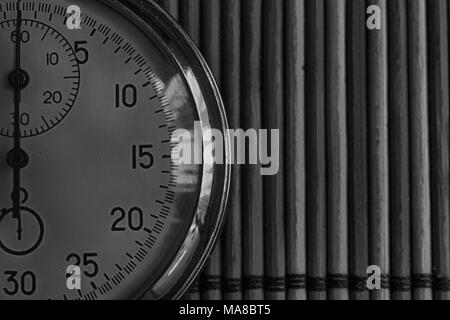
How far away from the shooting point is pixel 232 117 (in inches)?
30.7

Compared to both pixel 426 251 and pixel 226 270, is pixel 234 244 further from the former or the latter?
pixel 426 251

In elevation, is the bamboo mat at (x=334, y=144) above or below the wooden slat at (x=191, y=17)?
below

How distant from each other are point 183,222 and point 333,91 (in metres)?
0.21

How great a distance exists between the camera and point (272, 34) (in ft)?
2.56

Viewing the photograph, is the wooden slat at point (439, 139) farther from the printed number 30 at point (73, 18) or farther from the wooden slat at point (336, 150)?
the printed number 30 at point (73, 18)

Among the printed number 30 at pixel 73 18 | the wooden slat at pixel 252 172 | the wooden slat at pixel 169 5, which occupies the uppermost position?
the wooden slat at pixel 169 5

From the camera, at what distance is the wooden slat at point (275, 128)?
767 millimetres

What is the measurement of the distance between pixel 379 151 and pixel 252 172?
13 cm

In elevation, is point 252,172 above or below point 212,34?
below

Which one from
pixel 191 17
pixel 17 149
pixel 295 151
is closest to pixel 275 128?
pixel 295 151
